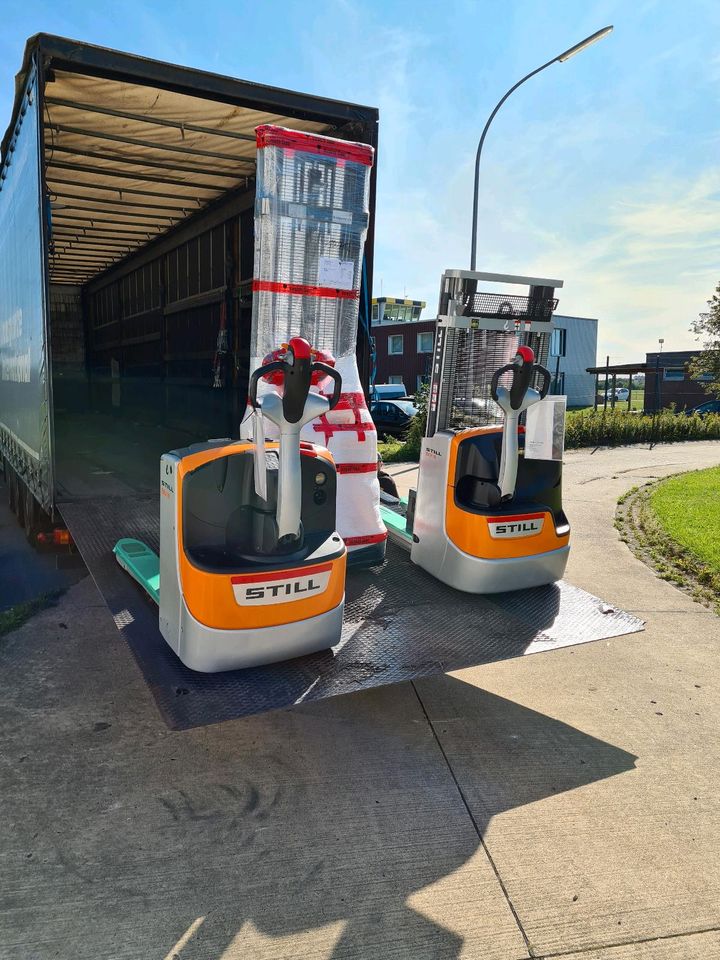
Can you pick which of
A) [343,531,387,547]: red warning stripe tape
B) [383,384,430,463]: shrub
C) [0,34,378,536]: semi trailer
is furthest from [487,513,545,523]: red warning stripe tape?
[383,384,430,463]: shrub

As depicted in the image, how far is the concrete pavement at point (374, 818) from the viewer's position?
2420 millimetres

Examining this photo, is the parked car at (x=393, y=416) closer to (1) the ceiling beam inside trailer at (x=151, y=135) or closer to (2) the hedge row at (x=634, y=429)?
(2) the hedge row at (x=634, y=429)

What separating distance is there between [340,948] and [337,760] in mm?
1133

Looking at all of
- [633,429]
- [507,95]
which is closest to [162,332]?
[507,95]

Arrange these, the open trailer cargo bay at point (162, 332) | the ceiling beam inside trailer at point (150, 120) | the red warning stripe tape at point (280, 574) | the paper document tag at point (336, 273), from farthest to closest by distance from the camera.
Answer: the ceiling beam inside trailer at point (150, 120) → the paper document tag at point (336, 273) → the open trailer cargo bay at point (162, 332) → the red warning stripe tape at point (280, 574)

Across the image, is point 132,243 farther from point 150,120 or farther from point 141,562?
point 141,562

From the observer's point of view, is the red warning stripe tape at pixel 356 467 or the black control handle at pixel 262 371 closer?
the black control handle at pixel 262 371

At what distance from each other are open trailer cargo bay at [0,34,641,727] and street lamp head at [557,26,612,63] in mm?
7219

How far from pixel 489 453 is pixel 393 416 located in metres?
14.6

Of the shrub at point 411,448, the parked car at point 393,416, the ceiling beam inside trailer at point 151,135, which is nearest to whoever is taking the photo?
the ceiling beam inside trailer at point 151,135

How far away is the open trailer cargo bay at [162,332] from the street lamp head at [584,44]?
23.7 feet

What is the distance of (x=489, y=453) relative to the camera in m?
4.25

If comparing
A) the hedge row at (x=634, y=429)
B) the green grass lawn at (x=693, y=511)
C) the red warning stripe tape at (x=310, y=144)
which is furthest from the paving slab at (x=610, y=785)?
the hedge row at (x=634, y=429)

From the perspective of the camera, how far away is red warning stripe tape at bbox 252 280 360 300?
4.61 meters
